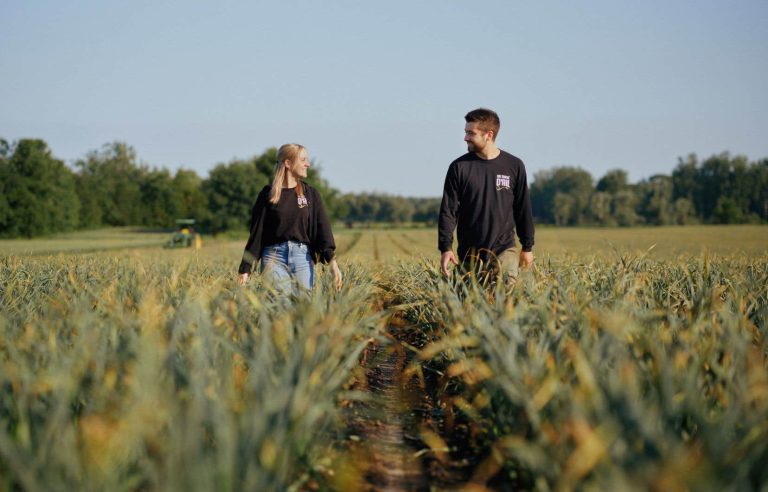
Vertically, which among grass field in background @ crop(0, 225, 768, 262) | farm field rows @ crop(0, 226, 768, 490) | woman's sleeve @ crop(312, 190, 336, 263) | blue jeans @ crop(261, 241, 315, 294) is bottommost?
grass field in background @ crop(0, 225, 768, 262)

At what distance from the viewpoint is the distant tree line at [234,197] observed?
55.9 meters

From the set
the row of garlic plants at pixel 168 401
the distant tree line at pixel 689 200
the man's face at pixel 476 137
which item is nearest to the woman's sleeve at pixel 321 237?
the man's face at pixel 476 137

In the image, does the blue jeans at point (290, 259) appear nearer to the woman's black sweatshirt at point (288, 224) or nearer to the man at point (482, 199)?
the woman's black sweatshirt at point (288, 224)

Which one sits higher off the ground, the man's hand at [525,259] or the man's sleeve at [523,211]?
the man's sleeve at [523,211]

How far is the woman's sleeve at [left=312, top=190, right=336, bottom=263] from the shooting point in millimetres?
5434

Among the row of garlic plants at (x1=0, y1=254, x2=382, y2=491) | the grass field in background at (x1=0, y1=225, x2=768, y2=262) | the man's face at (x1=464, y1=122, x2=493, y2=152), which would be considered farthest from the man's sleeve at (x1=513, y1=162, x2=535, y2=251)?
the row of garlic plants at (x1=0, y1=254, x2=382, y2=491)

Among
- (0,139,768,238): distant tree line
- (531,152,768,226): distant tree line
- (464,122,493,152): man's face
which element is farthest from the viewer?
(531,152,768,226): distant tree line

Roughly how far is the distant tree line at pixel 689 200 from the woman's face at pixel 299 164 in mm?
86385

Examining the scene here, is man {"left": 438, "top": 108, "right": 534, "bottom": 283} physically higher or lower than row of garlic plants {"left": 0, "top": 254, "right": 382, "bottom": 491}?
higher

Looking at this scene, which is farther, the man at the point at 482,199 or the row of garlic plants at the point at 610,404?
the man at the point at 482,199

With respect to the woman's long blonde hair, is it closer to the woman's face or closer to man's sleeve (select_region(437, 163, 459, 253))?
the woman's face

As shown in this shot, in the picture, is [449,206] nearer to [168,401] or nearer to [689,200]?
[168,401]

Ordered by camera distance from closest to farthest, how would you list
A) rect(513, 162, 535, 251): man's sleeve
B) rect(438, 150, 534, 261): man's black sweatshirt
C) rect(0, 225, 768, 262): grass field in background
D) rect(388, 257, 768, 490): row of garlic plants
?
1. rect(388, 257, 768, 490): row of garlic plants
2. rect(438, 150, 534, 261): man's black sweatshirt
3. rect(513, 162, 535, 251): man's sleeve
4. rect(0, 225, 768, 262): grass field in background

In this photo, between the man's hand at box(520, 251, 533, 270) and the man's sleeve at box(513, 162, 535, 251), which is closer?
the man's hand at box(520, 251, 533, 270)
